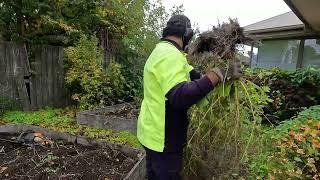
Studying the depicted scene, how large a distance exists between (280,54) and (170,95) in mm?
10135

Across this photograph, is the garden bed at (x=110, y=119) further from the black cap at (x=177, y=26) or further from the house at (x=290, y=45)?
the house at (x=290, y=45)

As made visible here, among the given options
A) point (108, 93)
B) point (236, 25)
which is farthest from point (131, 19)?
point (236, 25)

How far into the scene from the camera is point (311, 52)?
34.1ft

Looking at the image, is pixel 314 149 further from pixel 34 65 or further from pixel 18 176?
pixel 34 65

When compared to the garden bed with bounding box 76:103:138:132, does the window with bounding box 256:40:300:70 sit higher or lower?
higher

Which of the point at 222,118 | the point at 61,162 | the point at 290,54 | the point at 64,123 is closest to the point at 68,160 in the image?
the point at 61,162

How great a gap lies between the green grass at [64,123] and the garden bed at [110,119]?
131mm

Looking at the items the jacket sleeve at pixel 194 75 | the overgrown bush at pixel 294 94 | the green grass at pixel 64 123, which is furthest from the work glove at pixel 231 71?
the overgrown bush at pixel 294 94

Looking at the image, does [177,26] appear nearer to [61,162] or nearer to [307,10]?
[61,162]

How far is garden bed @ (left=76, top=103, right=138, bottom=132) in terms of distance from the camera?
223 inches

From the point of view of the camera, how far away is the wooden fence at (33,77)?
6863 millimetres

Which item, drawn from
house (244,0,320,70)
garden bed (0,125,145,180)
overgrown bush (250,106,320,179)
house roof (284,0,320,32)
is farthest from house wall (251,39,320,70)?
garden bed (0,125,145,180)

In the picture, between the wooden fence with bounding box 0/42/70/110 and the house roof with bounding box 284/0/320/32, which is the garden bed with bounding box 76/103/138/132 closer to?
the wooden fence with bounding box 0/42/70/110

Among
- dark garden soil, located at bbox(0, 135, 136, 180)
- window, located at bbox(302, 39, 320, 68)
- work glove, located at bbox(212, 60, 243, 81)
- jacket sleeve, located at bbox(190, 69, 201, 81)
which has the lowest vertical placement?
dark garden soil, located at bbox(0, 135, 136, 180)
